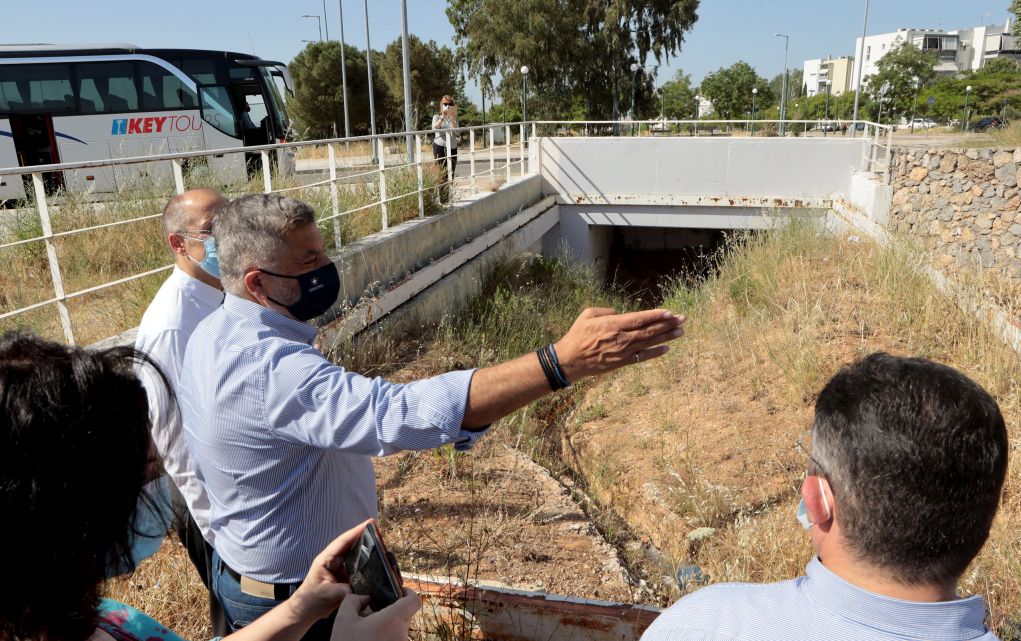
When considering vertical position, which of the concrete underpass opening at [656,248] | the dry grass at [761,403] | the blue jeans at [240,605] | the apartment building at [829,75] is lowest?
the concrete underpass opening at [656,248]

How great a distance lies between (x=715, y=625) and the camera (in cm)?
125

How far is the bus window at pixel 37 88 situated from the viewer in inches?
608

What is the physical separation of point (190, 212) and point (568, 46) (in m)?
36.0

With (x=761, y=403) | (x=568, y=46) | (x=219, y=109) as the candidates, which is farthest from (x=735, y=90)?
(x=761, y=403)

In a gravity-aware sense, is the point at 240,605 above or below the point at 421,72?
below

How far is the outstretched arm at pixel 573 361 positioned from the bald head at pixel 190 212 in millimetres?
1908

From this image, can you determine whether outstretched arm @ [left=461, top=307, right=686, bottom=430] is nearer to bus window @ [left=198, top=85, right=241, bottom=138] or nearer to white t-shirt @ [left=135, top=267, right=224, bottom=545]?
white t-shirt @ [left=135, top=267, right=224, bottom=545]

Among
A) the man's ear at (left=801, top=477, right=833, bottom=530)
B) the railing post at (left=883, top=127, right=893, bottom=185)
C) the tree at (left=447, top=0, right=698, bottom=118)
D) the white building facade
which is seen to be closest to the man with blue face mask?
the man's ear at (left=801, top=477, right=833, bottom=530)

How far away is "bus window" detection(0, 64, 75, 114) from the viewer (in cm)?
1544

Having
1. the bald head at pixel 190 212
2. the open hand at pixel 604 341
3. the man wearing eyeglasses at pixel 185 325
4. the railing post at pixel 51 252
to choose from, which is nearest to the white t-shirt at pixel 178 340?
the man wearing eyeglasses at pixel 185 325

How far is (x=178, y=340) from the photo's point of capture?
2.63 m

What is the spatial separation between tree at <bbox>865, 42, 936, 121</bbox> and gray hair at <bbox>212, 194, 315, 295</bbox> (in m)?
67.8

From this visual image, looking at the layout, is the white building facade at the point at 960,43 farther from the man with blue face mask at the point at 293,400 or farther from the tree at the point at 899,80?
the man with blue face mask at the point at 293,400

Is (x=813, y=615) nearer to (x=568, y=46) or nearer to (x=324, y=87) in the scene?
(x=568, y=46)
